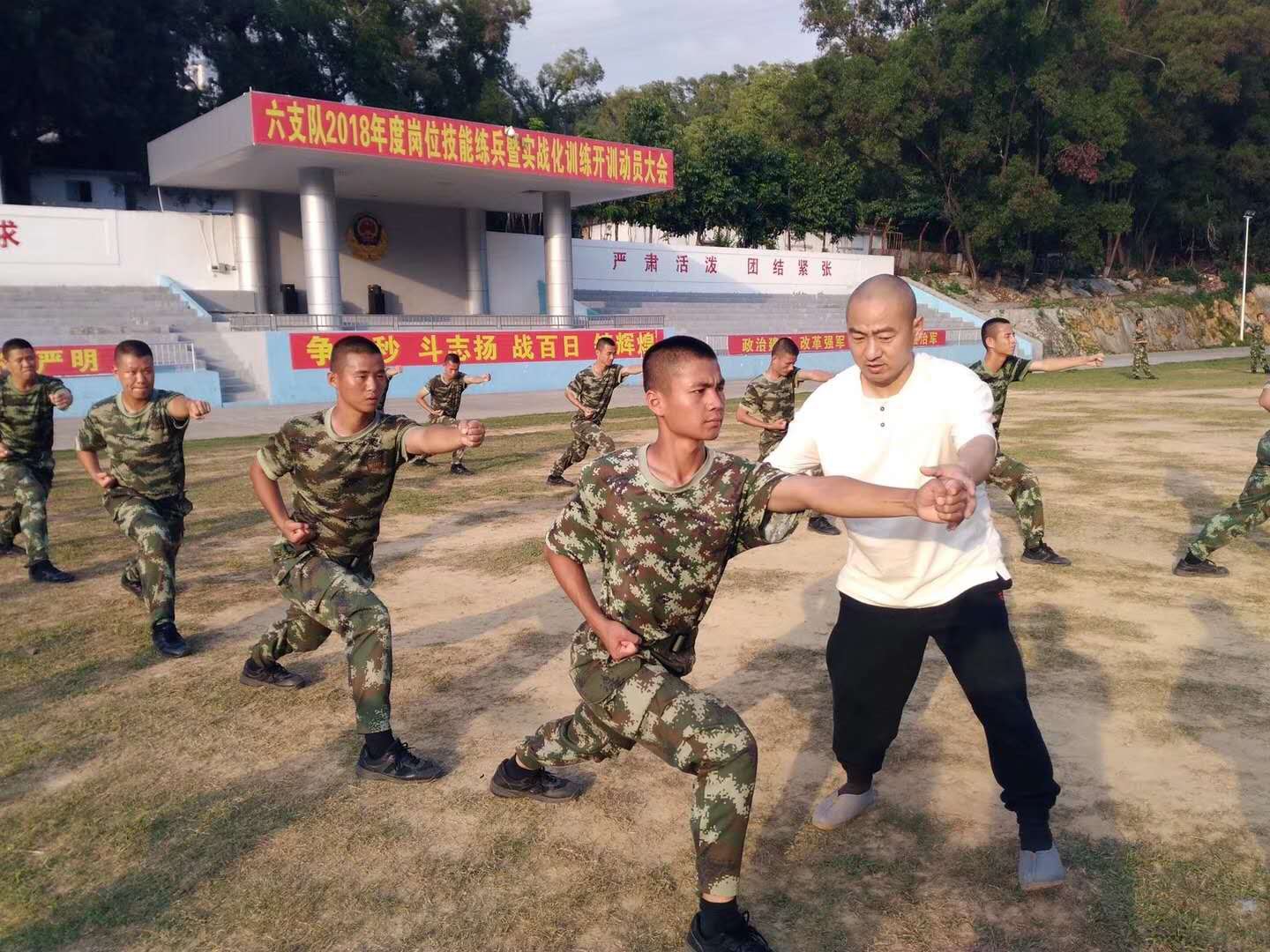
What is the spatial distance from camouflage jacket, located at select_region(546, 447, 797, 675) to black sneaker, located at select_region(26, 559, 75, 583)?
6.19m

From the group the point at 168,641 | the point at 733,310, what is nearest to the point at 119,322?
the point at 733,310

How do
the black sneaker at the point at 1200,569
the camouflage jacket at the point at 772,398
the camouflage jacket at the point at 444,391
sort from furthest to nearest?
the camouflage jacket at the point at 444,391, the camouflage jacket at the point at 772,398, the black sneaker at the point at 1200,569

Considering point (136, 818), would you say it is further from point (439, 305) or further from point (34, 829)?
point (439, 305)

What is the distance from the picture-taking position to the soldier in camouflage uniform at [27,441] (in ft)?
25.0

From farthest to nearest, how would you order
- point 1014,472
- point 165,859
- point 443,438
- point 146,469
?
1. point 1014,472
2. point 146,469
3. point 443,438
4. point 165,859

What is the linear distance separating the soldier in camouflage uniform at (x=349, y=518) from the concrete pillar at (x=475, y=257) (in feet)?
98.4

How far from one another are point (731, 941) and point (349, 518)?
2672 mm

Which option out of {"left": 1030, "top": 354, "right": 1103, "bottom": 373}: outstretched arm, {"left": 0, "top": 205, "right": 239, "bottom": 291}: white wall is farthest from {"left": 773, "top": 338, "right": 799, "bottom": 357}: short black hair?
{"left": 0, "top": 205, "right": 239, "bottom": 291}: white wall

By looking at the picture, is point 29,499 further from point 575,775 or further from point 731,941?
point 731,941

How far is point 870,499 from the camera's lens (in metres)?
2.86

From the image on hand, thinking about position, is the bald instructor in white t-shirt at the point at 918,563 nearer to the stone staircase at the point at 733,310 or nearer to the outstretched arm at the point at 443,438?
the outstretched arm at the point at 443,438

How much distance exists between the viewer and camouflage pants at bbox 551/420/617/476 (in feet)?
35.6

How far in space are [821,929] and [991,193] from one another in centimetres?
4754

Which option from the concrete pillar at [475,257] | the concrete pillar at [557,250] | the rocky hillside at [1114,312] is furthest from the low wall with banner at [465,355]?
the rocky hillside at [1114,312]
